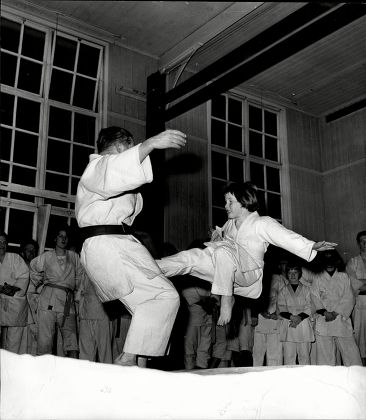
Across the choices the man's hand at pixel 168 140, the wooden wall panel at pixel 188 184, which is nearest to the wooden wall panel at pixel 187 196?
the wooden wall panel at pixel 188 184

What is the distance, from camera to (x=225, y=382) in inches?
69.0

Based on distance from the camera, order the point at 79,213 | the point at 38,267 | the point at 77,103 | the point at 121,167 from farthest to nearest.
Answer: the point at 77,103 → the point at 38,267 → the point at 79,213 → the point at 121,167

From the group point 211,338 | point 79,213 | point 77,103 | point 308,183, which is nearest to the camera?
Answer: point 79,213

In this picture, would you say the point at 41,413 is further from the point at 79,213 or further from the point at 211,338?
the point at 211,338

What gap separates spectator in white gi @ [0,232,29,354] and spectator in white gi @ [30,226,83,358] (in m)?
0.14

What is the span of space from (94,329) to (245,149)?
4079 mm

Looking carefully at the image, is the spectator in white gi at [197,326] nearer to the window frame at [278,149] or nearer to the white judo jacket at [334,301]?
the white judo jacket at [334,301]

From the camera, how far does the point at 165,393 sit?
1728mm

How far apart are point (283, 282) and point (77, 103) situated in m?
3.35

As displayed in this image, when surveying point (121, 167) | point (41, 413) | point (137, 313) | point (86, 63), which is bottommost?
point (41, 413)

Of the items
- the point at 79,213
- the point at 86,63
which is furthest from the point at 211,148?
the point at 79,213

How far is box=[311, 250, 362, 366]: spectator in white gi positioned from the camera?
18.4 ft

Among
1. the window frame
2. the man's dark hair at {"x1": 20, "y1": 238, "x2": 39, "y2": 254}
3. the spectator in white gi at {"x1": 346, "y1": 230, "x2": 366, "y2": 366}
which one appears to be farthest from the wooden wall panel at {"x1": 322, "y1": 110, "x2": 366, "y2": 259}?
the man's dark hair at {"x1": 20, "y1": 238, "x2": 39, "y2": 254}

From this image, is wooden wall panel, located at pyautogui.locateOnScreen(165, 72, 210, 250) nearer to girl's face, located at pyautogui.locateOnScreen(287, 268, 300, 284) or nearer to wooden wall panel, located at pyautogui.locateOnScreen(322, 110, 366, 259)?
girl's face, located at pyautogui.locateOnScreen(287, 268, 300, 284)
